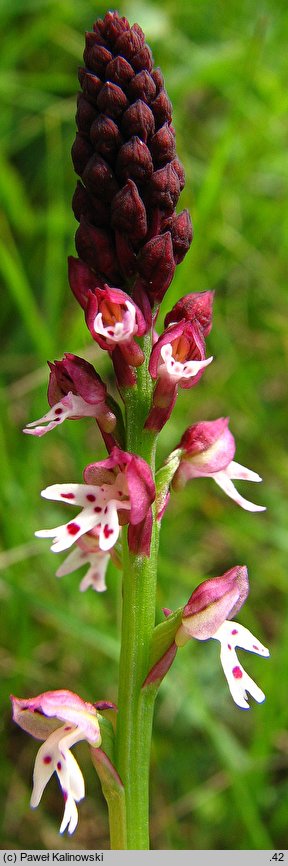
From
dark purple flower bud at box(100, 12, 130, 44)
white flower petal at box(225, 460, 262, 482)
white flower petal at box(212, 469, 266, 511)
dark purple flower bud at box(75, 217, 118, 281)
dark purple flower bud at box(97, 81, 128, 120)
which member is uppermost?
dark purple flower bud at box(100, 12, 130, 44)

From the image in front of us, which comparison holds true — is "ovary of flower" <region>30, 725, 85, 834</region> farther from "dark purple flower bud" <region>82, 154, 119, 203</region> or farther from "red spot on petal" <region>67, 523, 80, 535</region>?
"dark purple flower bud" <region>82, 154, 119, 203</region>

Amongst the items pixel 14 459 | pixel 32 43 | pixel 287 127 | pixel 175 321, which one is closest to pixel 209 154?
pixel 287 127

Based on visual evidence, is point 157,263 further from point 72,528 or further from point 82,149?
point 72,528

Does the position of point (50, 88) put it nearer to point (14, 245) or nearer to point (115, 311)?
point (14, 245)

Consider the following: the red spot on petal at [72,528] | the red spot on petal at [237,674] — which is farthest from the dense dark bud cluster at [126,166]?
the red spot on petal at [237,674]

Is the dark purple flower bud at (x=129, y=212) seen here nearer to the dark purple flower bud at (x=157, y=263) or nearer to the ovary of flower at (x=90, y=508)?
the dark purple flower bud at (x=157, y=263)

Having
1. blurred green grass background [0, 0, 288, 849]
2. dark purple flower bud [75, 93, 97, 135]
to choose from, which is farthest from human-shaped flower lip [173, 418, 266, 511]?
blurred green grass background [0, 0, 288, 849]

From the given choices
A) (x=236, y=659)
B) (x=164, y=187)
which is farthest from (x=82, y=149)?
(x=236, y=659)
